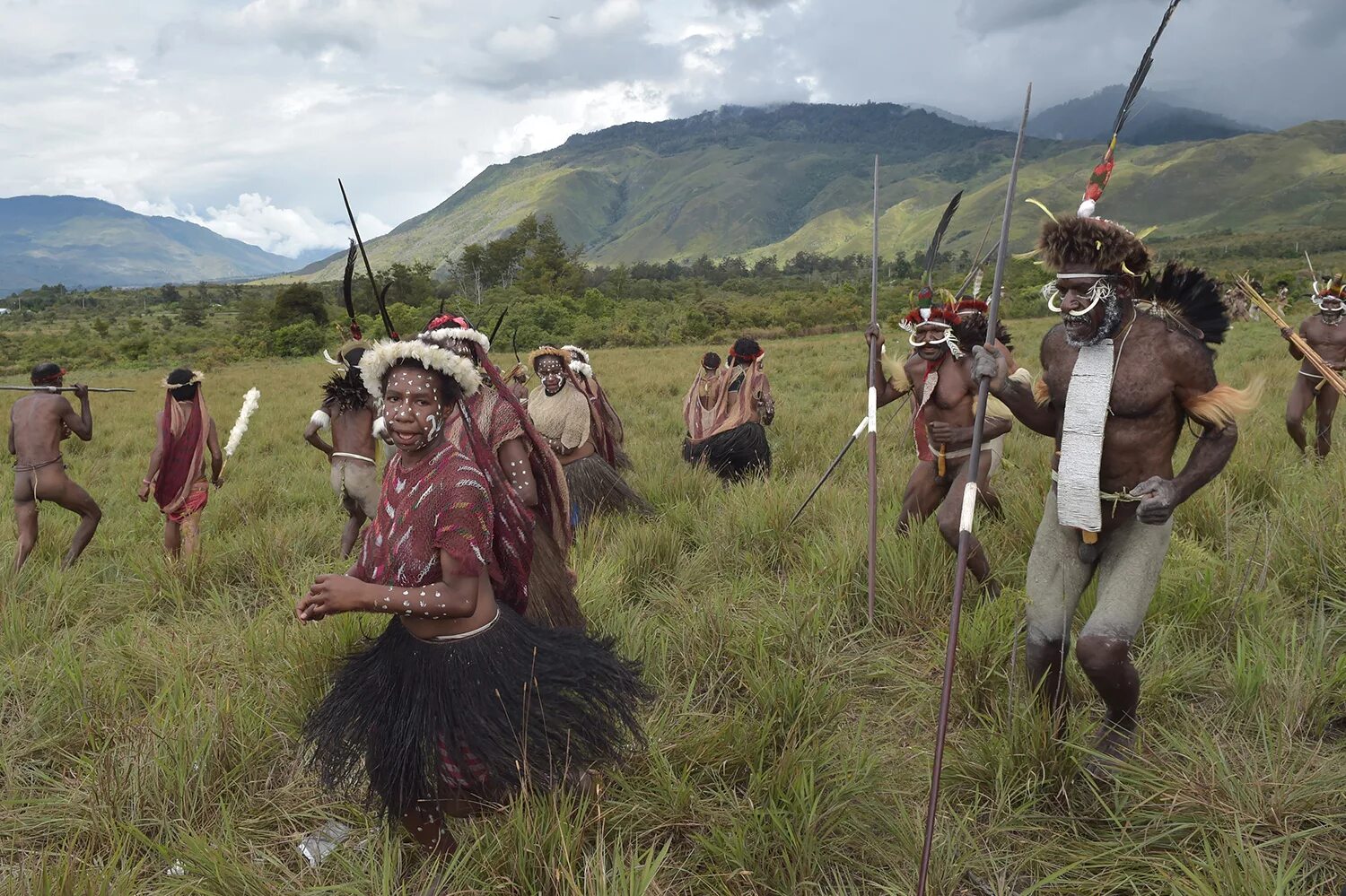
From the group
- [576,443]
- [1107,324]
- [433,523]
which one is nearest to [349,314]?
[433,523]

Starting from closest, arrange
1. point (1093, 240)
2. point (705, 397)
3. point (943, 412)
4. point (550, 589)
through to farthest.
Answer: point (1093, 240)
point (550, 589)
point (943, 412)
point (705, 397)

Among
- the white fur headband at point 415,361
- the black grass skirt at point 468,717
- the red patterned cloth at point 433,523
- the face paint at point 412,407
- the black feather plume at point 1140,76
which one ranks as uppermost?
the black feather plume at point 1140,76

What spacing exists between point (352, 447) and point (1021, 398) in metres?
5.08

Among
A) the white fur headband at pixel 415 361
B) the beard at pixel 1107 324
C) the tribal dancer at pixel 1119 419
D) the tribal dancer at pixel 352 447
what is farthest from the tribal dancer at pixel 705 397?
the white fur headband at pixel 415 361

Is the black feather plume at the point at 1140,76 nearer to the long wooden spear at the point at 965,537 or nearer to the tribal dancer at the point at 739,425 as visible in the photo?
the long wooden spear at the point at 965,537

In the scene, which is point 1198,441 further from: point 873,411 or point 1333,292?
point 1333,292

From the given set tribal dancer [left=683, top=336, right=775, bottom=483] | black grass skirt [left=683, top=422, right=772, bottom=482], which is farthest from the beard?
black grass skirt [left=683, top=422, right=772, bottom=482]

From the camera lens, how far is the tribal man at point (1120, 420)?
110 inches

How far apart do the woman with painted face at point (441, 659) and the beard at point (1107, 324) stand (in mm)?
2198

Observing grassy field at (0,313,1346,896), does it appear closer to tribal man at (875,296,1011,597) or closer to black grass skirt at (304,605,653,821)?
black grass skirt at (304,605,653,821)

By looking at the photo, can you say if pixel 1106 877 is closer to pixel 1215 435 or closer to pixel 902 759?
pixel 902 759

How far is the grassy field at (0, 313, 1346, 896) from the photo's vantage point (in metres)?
2.45

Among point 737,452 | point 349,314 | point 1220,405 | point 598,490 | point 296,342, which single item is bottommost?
point 737,452

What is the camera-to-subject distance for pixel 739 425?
870 centimetres
